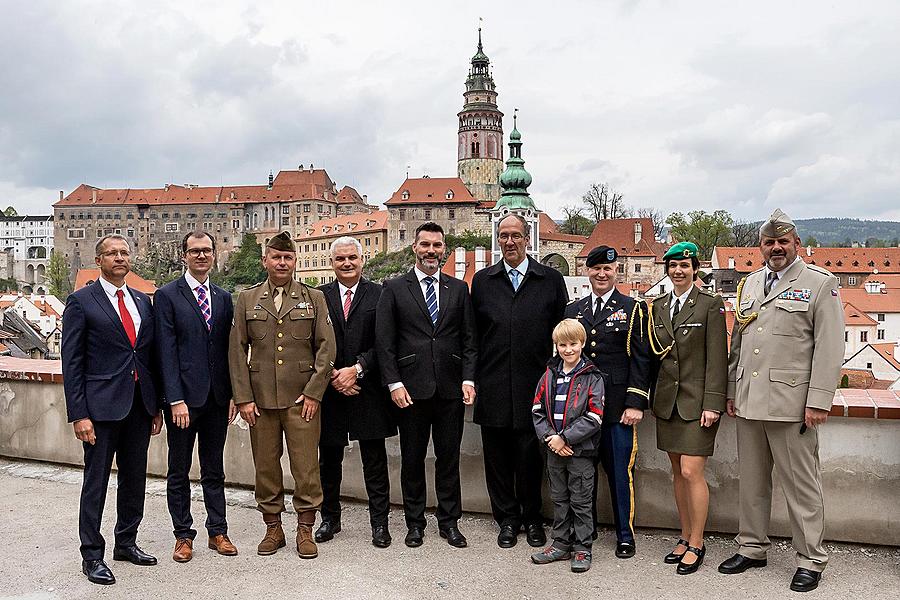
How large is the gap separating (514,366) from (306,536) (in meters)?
1.54

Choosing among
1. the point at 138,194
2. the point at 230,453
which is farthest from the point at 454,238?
the point at 230,453

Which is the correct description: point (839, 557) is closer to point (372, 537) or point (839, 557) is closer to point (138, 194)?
point (372, 537)

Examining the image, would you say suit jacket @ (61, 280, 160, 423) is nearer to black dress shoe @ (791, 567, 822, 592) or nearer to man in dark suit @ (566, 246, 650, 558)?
man in dark suit @ (566, 246, 650, 558)

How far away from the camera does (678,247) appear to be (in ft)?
14.2

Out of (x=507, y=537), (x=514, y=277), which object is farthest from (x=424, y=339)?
(x=507, y=537)

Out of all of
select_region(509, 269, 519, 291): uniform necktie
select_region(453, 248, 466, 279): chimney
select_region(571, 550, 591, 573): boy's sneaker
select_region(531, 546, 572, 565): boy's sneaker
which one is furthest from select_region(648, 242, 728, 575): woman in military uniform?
select_region(453, 248, 466, 279): chimney

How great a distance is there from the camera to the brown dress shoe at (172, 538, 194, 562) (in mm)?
4262

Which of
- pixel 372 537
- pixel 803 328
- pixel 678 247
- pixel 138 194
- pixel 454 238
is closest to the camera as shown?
pixel 803 328

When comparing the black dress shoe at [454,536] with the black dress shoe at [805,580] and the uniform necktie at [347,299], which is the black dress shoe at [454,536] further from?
the black dress shoe at [805,580]

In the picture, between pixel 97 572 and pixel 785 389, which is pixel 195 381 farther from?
pixel 785 389

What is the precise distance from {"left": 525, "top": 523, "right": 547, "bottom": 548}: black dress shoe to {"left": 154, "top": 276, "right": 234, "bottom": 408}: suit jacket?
1.93m

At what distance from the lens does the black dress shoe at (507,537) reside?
452cm

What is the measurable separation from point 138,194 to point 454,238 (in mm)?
46652

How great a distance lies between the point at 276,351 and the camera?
445 centimetres
